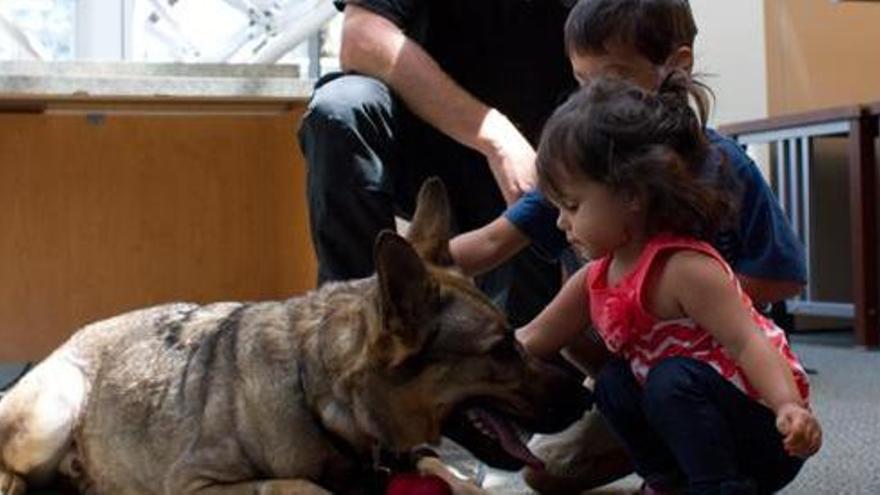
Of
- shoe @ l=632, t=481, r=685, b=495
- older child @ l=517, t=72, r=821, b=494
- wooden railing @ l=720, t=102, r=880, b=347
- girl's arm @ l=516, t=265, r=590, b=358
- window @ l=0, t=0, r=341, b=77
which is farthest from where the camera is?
window @ l=0, t=0, r=341, b=77

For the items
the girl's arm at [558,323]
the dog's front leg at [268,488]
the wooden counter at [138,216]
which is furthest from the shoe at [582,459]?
the wooden counter at [138,216]

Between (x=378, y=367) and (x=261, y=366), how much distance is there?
23 cm

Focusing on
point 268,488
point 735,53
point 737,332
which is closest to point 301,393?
point 268,488

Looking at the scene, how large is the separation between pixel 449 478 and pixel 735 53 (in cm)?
354

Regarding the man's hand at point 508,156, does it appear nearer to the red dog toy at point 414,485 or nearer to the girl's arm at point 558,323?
the girl's arm at point 558,323

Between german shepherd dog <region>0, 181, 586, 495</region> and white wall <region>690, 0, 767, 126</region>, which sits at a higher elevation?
white wall <region>690, 0, 767, 126</region>

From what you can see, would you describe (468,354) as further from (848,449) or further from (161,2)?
(161,2)

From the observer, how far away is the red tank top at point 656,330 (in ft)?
4.52

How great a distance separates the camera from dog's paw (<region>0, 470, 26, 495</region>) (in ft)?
6.01

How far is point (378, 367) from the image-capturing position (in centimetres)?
149

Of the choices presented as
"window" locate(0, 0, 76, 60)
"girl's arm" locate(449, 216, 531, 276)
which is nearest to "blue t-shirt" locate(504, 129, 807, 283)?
"girl's arm" locate(449, 216, 531, 276)

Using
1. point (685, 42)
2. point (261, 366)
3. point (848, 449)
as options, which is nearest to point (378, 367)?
point (261, 366)

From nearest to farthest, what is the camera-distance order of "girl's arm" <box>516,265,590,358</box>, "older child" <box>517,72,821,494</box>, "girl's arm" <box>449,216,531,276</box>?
"older child" <box>517,72,821,494</box>, "girl's arm" <box>516,265,590,358</box>, "girl's arm" <box>449,216,531,276</box>

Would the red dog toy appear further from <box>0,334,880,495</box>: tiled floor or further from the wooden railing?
the wooden railing
